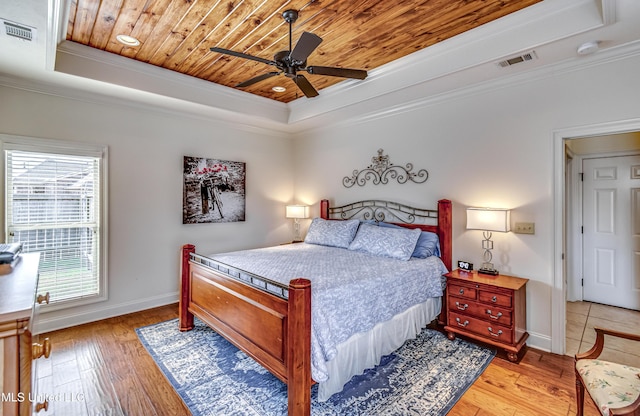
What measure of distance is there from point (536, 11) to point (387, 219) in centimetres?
261

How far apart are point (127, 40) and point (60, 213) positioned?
2028 mm

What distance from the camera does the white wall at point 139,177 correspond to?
11.0 feet

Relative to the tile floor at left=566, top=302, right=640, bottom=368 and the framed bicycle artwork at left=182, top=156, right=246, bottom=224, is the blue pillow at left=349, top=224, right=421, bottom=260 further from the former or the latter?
the framed bicycle artwork at left=182, top=156, right=246, bottom=224

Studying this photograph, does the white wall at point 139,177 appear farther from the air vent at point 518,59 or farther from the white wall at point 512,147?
the air vent at point 518,59

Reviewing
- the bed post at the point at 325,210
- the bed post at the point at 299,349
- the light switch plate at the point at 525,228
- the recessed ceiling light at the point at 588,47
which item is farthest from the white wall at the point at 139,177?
the recessed ceiling light at the point at 588,47

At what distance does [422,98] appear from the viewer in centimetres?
374

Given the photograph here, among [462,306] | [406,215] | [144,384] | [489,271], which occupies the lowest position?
[144,384]

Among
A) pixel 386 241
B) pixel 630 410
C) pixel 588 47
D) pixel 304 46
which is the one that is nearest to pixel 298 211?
pixel 386 241

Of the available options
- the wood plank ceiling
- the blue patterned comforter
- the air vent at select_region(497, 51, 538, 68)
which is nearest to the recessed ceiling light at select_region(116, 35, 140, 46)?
the wood plank ceiling

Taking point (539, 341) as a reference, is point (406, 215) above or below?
above

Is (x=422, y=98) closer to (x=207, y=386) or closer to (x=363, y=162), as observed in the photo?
(x=363, y=162)

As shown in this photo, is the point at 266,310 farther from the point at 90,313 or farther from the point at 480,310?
the point at 90,313

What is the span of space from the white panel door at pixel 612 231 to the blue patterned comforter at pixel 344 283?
2.38 m

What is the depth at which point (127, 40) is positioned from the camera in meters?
2.92
